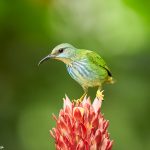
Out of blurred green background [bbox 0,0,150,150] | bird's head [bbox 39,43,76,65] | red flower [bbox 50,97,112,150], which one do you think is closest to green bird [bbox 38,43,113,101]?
bird's head [bbox 39,43,76,65]

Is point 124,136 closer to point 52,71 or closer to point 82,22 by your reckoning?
point 52,71

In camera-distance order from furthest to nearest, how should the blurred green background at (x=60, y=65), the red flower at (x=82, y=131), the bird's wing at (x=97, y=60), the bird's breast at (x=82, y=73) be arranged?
1. the blurred green background at (x=60, y=65)
2. the bird's wing at (x=97, y=60)
3. the bird's breast at (x=82, y=73)
4. the red flower at (x=82, y=131)

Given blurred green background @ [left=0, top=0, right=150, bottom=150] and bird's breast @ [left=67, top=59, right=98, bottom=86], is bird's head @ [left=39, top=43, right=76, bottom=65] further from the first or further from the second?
blurred green background @ [left=0, top=0, right=150, bottom=150]

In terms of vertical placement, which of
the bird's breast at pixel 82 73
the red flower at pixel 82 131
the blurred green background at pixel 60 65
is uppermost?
the blurred green background at pixel 60 65

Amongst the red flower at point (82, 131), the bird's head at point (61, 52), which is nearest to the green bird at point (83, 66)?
the bird's head at point (61, 52)

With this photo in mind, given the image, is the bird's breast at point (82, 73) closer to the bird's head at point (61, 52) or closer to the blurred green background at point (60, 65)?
the bird's head at point (61, 52)

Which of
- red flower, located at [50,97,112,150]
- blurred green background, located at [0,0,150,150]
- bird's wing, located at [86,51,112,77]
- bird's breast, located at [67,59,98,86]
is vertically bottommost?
red flower, located at [50,97,112,150]
